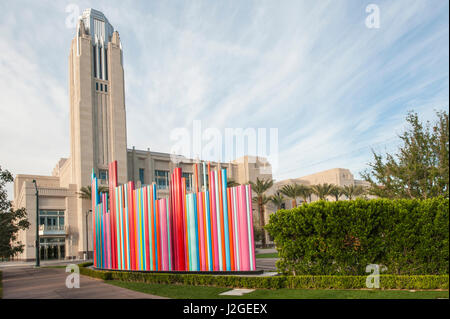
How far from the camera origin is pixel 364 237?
39.5ft

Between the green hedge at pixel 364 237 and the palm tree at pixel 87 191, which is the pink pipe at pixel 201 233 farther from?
the palm tree at pixel 87 191

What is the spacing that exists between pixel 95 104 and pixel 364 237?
5337 centimetres

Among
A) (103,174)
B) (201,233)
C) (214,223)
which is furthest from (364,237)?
(103,174)

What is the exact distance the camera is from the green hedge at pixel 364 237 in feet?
37.7

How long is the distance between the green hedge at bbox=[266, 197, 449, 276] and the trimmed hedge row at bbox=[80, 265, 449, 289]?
57 cm

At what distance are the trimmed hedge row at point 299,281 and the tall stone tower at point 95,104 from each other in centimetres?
4297

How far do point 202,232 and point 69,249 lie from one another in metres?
43.9

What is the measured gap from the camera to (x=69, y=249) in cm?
5234

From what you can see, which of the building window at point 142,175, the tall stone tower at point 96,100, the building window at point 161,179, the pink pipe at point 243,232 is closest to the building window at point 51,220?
the tall stone tower at point 96,100

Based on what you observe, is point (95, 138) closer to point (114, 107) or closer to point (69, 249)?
point (114, 107)

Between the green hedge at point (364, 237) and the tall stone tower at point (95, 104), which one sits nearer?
the green hedge at point (364, 237)

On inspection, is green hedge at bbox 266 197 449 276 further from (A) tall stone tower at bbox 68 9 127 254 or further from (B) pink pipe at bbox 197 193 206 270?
(A) tall stone tower at bbox 68 9 127 254

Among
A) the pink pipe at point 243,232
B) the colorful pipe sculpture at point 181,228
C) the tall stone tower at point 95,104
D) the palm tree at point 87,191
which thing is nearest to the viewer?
the pink pipe at point 243,232
